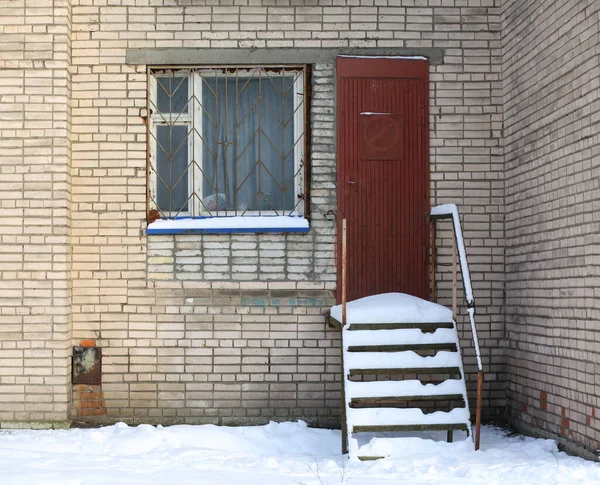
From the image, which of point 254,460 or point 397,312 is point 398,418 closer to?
point 397,312

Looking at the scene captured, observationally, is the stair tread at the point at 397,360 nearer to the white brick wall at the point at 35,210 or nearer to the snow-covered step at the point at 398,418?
the snow-covered step at the point at 398,418

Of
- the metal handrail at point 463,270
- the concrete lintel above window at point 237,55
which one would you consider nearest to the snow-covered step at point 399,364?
the metal handrail at point 463,270

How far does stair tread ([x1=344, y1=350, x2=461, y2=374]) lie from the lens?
207 inches

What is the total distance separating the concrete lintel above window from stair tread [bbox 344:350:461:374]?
96.5 inches

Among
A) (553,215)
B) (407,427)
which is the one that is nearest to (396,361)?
(407,427)

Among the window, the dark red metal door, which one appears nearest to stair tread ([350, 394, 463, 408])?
the dark red metal door

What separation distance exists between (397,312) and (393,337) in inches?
7.4

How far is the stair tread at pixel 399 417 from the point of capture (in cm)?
505

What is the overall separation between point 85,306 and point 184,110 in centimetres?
180

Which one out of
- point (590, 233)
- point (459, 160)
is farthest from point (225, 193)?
point (590, 233)

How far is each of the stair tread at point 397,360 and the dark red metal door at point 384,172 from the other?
0.83m

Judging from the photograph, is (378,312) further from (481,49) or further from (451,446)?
(481,49)

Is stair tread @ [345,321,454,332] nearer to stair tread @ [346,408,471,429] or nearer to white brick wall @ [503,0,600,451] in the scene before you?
stair tread @ [346,408,471,429]

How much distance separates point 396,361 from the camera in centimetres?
530
